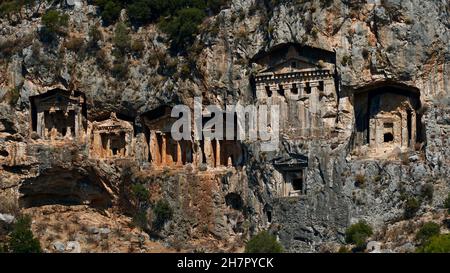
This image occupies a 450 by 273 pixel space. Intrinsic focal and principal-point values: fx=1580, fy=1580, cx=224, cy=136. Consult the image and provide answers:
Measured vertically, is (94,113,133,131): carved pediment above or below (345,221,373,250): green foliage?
above

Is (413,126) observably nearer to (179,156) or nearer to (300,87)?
(300,87)

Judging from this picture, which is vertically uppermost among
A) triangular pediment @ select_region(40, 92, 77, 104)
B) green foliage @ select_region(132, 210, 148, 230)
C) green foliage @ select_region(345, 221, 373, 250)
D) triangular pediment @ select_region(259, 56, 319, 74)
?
→ triangular pediment @ select_region(259, 56, 319, 74)

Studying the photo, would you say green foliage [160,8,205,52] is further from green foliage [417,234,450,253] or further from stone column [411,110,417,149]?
green foliage [417,234,450,253]

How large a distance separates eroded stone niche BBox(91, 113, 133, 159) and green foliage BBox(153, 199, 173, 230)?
153 inches

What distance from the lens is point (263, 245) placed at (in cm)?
7606

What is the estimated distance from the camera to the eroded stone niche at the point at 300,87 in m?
78.8

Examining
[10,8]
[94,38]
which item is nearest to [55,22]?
[94,38]

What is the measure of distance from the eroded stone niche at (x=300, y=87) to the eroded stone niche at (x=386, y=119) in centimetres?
160

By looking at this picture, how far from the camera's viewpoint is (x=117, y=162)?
84.3 metres

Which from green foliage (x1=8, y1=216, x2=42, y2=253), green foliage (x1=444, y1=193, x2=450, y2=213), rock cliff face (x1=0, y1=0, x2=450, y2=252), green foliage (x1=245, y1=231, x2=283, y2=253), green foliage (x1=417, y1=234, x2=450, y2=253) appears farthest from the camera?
green foliage (x1=8, y1=216, x2=42, y2=253)

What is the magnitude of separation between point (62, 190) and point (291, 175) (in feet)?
46.5

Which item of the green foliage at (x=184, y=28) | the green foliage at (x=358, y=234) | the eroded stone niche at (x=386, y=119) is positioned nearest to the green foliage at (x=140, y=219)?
the green foliage at (x=184, y=28)

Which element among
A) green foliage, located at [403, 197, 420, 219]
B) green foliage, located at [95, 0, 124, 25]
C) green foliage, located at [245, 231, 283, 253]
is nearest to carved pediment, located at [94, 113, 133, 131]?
green foliage, located at [95, 0, 124, 25]

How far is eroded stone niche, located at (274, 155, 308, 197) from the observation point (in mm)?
78688
